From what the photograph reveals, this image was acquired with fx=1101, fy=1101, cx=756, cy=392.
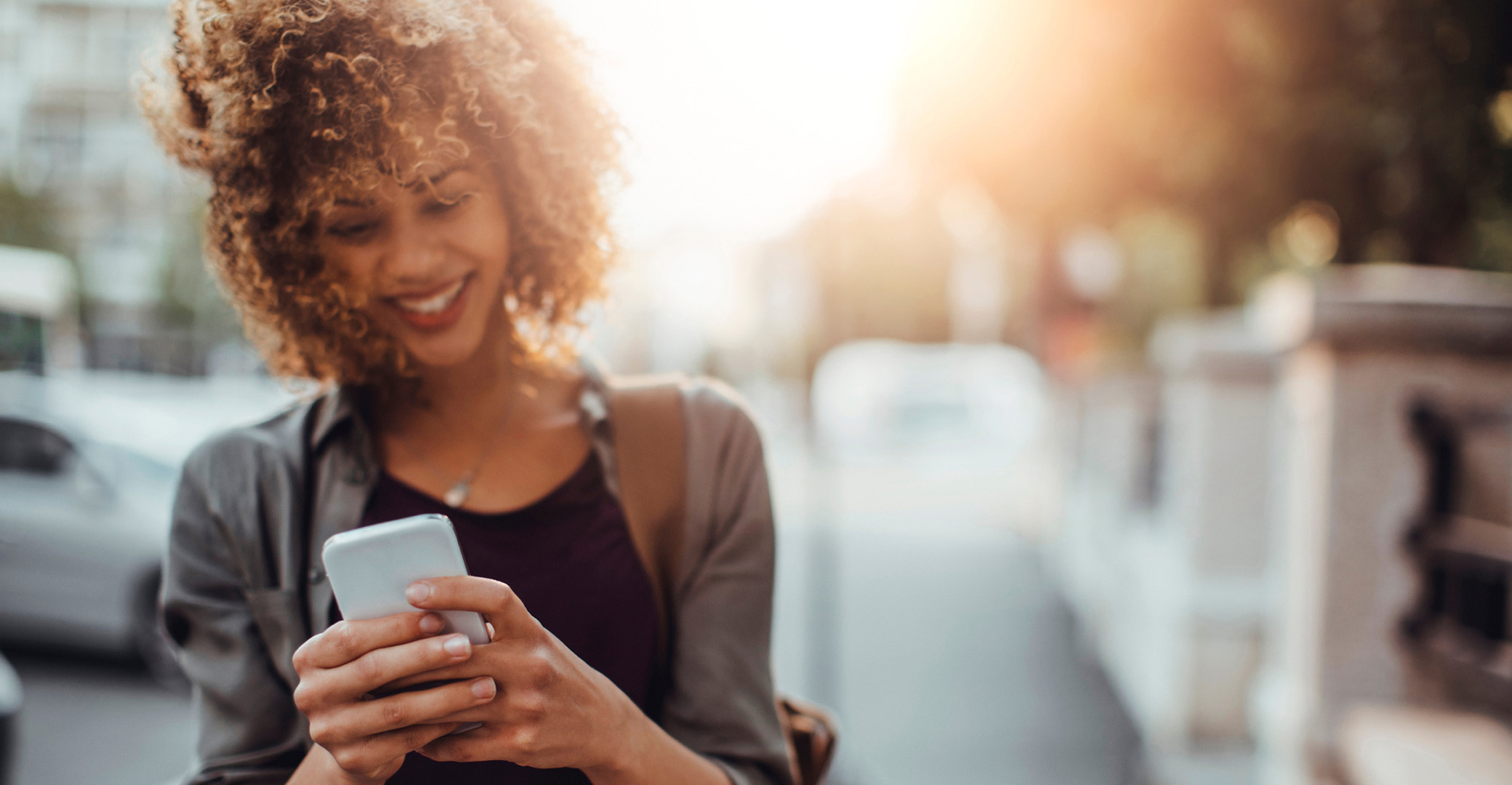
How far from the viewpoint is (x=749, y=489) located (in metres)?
1.56

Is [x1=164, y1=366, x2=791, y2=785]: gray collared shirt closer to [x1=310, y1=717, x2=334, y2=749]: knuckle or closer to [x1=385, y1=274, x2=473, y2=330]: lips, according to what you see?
[x1=385, y1=274, x2=473, y2=330]: lips

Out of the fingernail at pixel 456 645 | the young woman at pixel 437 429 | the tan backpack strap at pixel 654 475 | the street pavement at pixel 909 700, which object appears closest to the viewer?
the fingernail at pixel 456 645

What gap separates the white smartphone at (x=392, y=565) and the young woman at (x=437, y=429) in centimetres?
7

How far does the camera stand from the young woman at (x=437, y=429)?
1302 millimetres

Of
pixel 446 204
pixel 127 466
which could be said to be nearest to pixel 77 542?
pixel 127 466

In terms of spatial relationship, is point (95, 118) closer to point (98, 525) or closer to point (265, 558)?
point (98, 525)

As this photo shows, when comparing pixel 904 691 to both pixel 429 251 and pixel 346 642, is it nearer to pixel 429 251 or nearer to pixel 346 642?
pixel 429 251

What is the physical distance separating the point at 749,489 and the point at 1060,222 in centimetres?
899

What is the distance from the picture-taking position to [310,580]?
4.62 ft

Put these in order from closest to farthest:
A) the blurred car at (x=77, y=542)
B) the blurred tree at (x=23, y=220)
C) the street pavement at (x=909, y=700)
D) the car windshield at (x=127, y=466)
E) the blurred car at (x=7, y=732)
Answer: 1. the blurred car at (x=7, y=732)
2. the street pavement at (x=909, y=700)
3. the blurred car at (x=77, y=542)
4. the car windshield at (x=127, y=466)
5. the blurred tree at (x=23, y=220)

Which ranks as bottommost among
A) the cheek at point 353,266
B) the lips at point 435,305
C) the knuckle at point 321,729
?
the knuckle at point 321,729

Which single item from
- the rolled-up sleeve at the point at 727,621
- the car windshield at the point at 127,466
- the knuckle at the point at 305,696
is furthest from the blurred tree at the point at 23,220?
the knuckle at the point at 305,696

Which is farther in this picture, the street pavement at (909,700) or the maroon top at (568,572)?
the street pavement at (909,700)

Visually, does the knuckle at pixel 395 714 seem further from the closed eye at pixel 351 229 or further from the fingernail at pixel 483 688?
the closed eye at pixel 351 229
